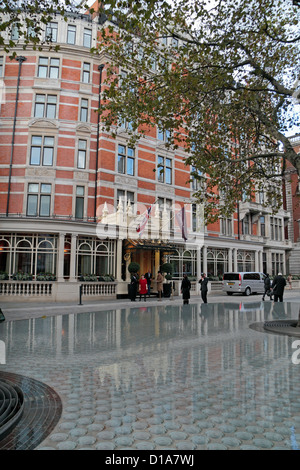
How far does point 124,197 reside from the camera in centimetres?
2433

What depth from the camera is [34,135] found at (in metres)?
22.9

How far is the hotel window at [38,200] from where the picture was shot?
2211 centimetres

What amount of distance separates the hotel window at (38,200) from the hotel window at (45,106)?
5.25m

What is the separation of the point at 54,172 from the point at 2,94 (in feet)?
22.6

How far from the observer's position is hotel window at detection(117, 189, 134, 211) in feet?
78.4

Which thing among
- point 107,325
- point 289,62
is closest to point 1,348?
point 107,325

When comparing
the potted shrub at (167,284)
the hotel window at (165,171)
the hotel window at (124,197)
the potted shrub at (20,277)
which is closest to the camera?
the potted shrub at (20,277)

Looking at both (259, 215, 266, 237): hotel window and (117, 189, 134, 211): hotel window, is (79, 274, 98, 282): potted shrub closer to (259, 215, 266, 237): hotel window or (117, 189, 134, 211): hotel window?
(117, 189, 134, 211): hotel window

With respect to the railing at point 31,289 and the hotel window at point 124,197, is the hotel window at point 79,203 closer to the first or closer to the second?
the hotel window at point 124,197

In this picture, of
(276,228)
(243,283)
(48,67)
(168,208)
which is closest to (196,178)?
(168,208)

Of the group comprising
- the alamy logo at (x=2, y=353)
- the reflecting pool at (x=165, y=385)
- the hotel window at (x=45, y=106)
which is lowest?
the alamy logo at (x=2, y=353)

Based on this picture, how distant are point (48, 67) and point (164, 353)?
23.8m

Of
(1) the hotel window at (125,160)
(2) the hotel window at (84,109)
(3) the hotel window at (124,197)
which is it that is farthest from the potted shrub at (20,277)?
(2) the hotel window at (84,109)

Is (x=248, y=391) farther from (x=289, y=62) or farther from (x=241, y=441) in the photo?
(x=289, y=62)
